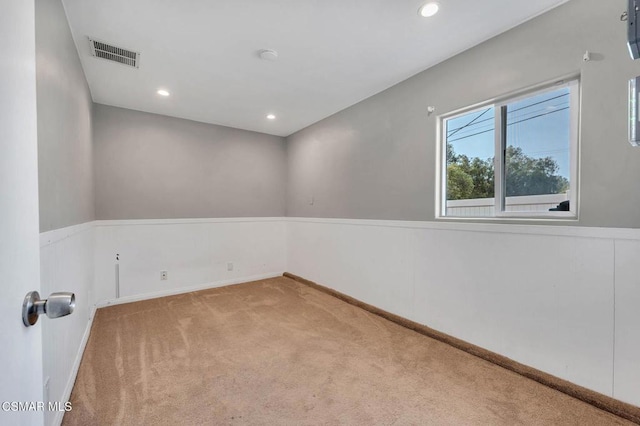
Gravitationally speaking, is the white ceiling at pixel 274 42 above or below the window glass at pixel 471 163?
above

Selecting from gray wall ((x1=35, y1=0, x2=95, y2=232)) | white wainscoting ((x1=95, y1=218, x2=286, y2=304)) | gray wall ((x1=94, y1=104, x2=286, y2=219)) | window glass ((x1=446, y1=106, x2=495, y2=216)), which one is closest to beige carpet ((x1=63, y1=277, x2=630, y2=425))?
white wainscoting ((x1=95, y1=218, x2=286, y2=304))

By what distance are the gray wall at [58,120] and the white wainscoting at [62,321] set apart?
0.12 m

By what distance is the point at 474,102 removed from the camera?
2229mm

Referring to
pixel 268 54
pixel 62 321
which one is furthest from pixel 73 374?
pixel 268 54

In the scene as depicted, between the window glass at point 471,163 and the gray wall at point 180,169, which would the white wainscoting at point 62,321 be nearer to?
the gray wall at point 180,169

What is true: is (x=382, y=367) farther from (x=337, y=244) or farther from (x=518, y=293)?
(x=337, y=244)

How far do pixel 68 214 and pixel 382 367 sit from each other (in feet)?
8.14

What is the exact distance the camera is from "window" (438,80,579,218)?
1.84m

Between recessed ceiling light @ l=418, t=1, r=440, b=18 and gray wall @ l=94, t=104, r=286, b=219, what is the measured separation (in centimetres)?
318

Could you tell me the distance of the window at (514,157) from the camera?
1843 millimetres

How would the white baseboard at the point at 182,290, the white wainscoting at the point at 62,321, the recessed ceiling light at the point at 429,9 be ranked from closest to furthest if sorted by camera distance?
1. the white wainscoting at the point at 62,321
2. the recessed ceiling light at the point at 429,9
3. the white baseboard at the point at 182,290

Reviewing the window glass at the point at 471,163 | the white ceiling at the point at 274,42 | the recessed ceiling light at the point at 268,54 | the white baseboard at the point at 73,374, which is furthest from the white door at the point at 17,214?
the window glass at the point at 471,163

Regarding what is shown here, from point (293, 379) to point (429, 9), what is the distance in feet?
8.71

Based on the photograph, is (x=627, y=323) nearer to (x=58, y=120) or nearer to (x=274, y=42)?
(x=274, y=42)
